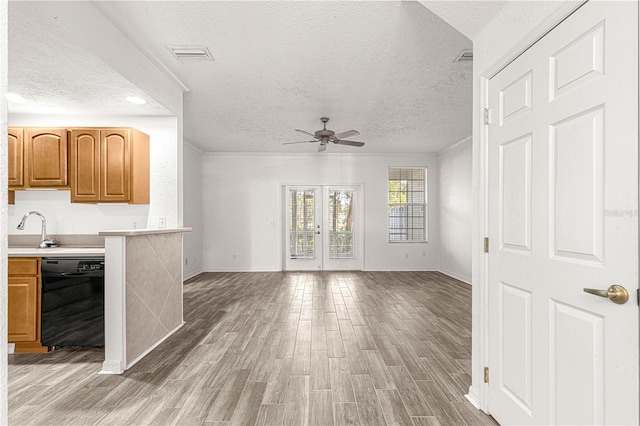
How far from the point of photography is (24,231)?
3852mm

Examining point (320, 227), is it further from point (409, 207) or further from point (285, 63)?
point (285, 63)

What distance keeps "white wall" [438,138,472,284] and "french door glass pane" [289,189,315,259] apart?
114 inches

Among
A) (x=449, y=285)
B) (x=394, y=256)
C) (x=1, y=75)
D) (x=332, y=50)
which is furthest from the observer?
(x=394, y=256)

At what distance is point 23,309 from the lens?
295cm

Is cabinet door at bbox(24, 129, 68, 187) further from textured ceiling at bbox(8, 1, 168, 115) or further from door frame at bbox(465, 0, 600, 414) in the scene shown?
door frame at bbox(465, 0, 600, 414)

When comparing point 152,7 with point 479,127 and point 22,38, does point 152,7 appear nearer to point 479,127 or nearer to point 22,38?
point 22,38

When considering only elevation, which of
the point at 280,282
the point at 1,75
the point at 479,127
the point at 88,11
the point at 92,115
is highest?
the point at 88,11

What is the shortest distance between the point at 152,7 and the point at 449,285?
5.77 metres

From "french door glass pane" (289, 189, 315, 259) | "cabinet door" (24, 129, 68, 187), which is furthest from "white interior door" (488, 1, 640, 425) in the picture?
"french door glass pane" (289, 189, 315, 259)

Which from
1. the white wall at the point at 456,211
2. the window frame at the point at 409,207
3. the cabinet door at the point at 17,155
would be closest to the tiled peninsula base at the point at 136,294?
the cabinet door at the point at 17,155

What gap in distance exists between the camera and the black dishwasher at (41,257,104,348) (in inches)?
114

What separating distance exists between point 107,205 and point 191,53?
6.53ft

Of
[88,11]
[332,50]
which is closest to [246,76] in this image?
[332,50]

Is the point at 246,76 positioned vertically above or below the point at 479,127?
above
